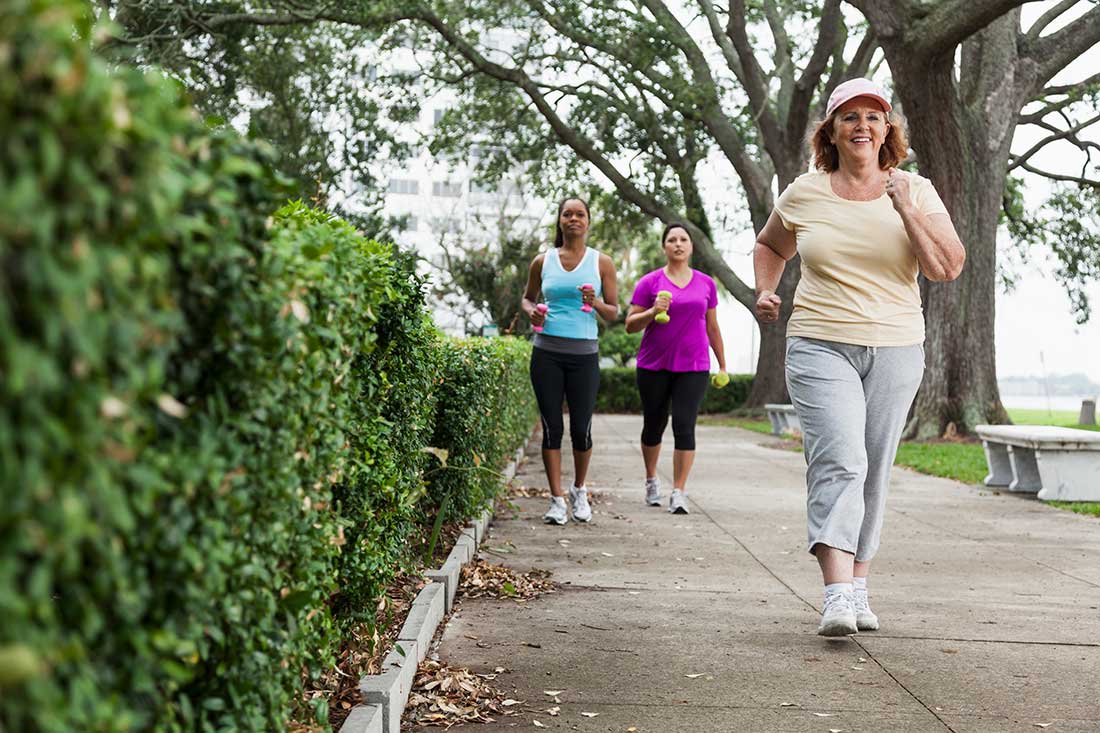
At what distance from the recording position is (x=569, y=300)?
8.46m

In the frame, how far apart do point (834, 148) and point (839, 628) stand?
82.6 inches

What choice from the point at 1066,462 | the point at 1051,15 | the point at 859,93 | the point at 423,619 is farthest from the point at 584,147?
the point at 423,619

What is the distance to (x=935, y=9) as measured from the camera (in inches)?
582

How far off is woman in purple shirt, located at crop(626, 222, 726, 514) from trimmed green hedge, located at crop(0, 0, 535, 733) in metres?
6.17

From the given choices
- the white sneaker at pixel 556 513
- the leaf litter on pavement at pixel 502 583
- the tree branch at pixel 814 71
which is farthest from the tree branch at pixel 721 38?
the leaf litter on pavement at pixel 502 583

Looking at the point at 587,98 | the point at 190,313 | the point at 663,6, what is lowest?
the point at 190,313

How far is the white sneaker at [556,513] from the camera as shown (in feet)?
28.5

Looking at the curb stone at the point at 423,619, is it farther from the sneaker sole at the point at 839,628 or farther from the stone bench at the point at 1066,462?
the stone bench at the point at 1066,462

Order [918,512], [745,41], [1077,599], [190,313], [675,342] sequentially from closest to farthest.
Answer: [190,313]
[1077,599]
[675,342]
[918,512]
[745,41]

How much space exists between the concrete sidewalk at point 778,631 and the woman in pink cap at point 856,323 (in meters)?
0.46

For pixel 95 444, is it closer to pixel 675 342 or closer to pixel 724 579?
pixel 724 579

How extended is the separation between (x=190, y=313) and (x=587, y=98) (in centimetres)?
2458

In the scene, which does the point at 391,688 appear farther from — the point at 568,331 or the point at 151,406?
the point at 568,331

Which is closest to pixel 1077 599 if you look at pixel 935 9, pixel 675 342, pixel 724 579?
pixel 724 579
